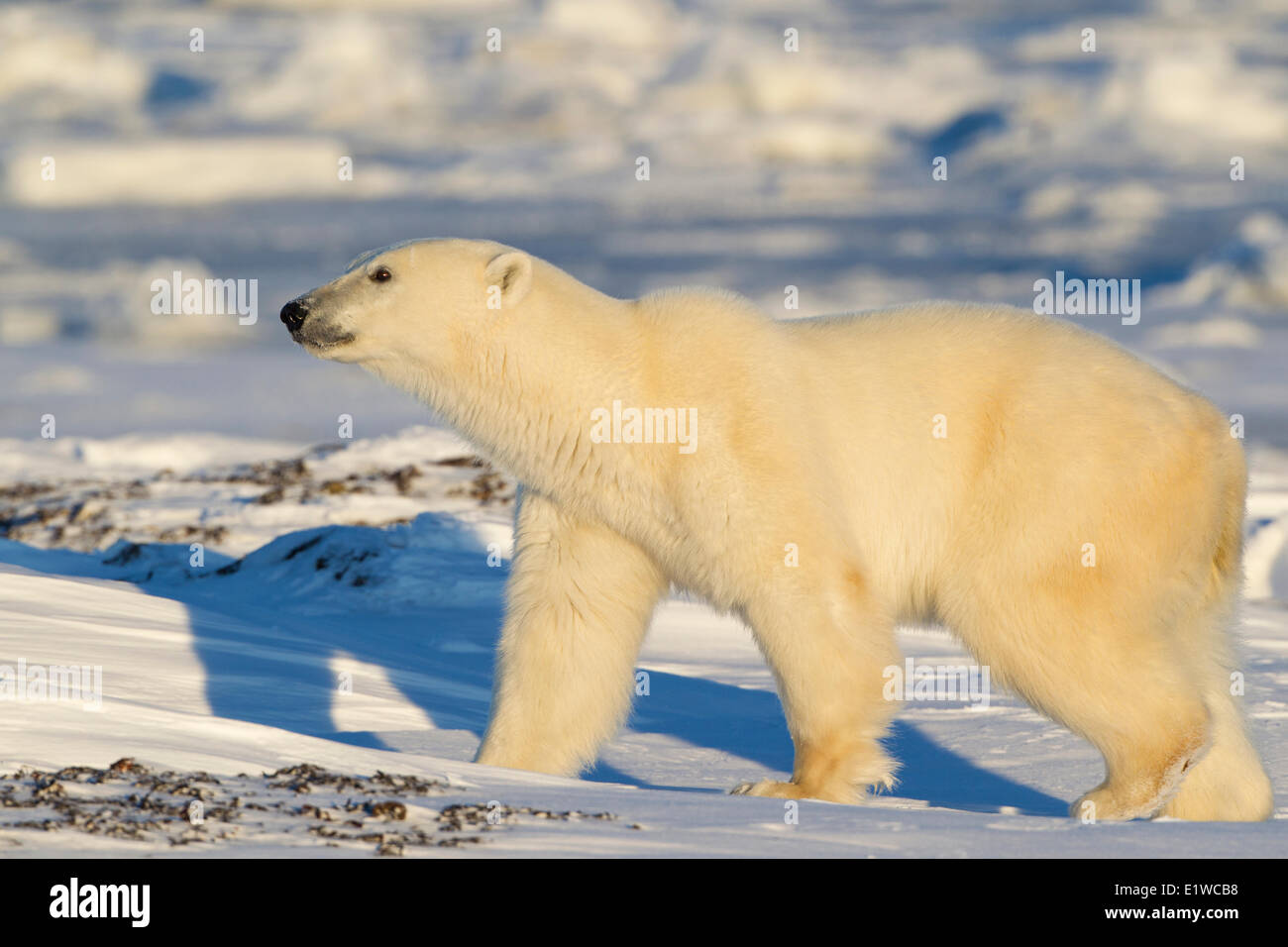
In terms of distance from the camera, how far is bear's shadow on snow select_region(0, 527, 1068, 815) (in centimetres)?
569

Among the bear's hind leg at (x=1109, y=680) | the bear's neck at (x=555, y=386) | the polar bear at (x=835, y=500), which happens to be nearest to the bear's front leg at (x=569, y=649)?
the polar bear at (x=835, y=500)

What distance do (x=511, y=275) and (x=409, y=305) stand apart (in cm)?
34

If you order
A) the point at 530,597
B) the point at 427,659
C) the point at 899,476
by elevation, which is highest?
the point at 899,476

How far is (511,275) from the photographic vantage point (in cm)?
498

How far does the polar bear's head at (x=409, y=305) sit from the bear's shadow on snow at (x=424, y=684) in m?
1.43

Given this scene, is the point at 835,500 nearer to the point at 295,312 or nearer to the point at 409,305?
the point at 409,305

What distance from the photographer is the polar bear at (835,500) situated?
4.71 meters

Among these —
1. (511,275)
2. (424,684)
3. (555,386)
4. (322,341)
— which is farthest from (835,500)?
(424,684)

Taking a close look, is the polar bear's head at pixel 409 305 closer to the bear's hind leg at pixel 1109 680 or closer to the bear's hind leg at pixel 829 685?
the bear's hind leg at pixel 829 685

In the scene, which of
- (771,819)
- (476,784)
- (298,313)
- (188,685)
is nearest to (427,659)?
(188,685)

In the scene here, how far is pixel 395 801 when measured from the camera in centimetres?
360

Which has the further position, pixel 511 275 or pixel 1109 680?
pixel 511 275
